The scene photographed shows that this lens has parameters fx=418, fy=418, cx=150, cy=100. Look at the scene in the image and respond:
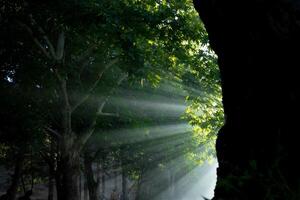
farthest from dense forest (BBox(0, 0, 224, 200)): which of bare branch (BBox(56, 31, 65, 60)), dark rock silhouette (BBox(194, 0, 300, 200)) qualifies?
dark rock silhouette (BBox(194, 0, 300, 200))

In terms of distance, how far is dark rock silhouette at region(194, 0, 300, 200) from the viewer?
14.5ft

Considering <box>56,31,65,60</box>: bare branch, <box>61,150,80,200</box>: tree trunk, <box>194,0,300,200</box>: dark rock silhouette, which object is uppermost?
<box>56,31,65,60</box>: bare branch

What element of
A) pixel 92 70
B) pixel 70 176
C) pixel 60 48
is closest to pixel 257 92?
pixel 60 48

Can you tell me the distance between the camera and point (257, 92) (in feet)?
17.8

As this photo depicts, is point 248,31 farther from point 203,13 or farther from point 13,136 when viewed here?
point 13,136

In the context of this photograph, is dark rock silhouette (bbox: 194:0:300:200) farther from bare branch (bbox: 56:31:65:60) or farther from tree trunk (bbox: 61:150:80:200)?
tree trunk (bbox: 61:150:80:200)

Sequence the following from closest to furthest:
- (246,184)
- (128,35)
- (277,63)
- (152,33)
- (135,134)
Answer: (246,184) → (277,63) → (128,35) → (152,33) → (135,134)

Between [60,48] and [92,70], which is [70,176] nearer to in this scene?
[60,48]

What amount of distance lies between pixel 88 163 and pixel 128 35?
1878 centimetres

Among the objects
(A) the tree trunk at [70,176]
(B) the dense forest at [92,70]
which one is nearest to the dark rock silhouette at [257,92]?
(B) the dense forest at [92,70]

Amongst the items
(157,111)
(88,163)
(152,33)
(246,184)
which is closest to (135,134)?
(157,111)

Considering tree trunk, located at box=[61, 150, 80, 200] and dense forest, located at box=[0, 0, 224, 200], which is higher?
dense forest, located at box=[0, 0, 224, 200]

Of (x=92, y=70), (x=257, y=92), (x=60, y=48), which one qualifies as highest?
(x=60, y=48)

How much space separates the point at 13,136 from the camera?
18.2 m
